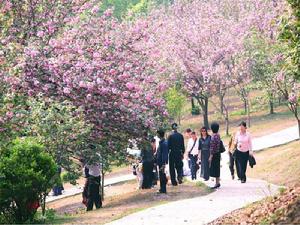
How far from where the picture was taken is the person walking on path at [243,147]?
18828 millimetres

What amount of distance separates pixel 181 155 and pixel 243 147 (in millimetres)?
1692

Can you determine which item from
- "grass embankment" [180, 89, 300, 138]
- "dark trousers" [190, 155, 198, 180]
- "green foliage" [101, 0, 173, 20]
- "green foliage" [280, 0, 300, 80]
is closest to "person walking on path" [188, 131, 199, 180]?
"dark trousers" [190, 155, 198, 180]

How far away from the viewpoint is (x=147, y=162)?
64.9 ft

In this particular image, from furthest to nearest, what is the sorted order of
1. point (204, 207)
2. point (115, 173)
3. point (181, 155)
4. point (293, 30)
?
1. point (115, 173)
2. point (181, 155)
3. point (204, 207)
4. point (293, 30)

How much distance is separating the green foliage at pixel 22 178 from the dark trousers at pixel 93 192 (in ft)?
11.3

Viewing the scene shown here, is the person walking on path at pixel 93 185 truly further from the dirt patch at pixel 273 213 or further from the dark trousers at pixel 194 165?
the dirt patch at pixel 273 213

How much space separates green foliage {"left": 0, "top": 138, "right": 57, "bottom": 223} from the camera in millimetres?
13188

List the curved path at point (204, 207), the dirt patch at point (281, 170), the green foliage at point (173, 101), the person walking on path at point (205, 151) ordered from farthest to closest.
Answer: the green foliage at point (173, 101)
the dirt patch at point (281, 170)
the person walking on path at point (205, 151)
the curved path at point (204, 207)

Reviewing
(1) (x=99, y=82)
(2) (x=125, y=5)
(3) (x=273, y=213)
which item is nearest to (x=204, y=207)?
(3) (x=273, y=213)

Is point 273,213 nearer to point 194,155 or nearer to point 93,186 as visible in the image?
point 93,186

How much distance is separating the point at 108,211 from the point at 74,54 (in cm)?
556

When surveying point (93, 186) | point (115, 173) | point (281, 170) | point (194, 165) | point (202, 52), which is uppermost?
point (202, 52)

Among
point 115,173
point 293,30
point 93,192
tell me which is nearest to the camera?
point 293,30

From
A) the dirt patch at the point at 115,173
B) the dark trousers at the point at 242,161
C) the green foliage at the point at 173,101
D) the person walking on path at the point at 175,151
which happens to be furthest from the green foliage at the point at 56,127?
the green foliage at the point at 173,101
